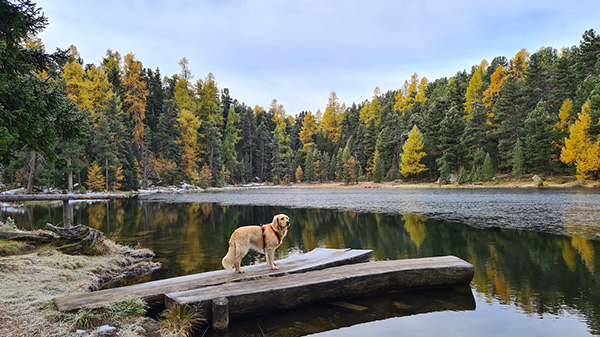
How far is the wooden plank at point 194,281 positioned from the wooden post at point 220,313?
87 cm

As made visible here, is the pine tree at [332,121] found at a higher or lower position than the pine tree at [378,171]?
higher

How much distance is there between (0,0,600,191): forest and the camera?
7586mm

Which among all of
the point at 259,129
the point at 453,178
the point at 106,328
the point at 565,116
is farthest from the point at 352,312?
the point at 259,129

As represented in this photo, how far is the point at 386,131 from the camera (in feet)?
212

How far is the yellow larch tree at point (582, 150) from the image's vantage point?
3438 cm

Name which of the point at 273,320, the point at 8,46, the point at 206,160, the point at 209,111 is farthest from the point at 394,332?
the point at 209,111

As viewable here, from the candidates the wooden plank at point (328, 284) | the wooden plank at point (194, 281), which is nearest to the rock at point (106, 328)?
the wooden plank at point (194, 281)

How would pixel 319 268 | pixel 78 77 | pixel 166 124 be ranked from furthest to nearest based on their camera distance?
pixel 166 124, pixel 78 77, pixel 319 268

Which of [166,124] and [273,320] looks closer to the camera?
[273,320]

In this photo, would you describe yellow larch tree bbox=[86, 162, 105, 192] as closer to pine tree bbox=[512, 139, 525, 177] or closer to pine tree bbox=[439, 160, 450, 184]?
pine tree bbox=[439, 160, 450, 184]

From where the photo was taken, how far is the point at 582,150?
3550 centimetres

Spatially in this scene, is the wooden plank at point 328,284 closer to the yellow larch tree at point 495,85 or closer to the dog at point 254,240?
the dog at point 254,240

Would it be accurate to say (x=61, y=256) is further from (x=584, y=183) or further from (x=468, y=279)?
(x=584, y=183)

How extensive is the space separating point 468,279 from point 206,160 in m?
69.0
